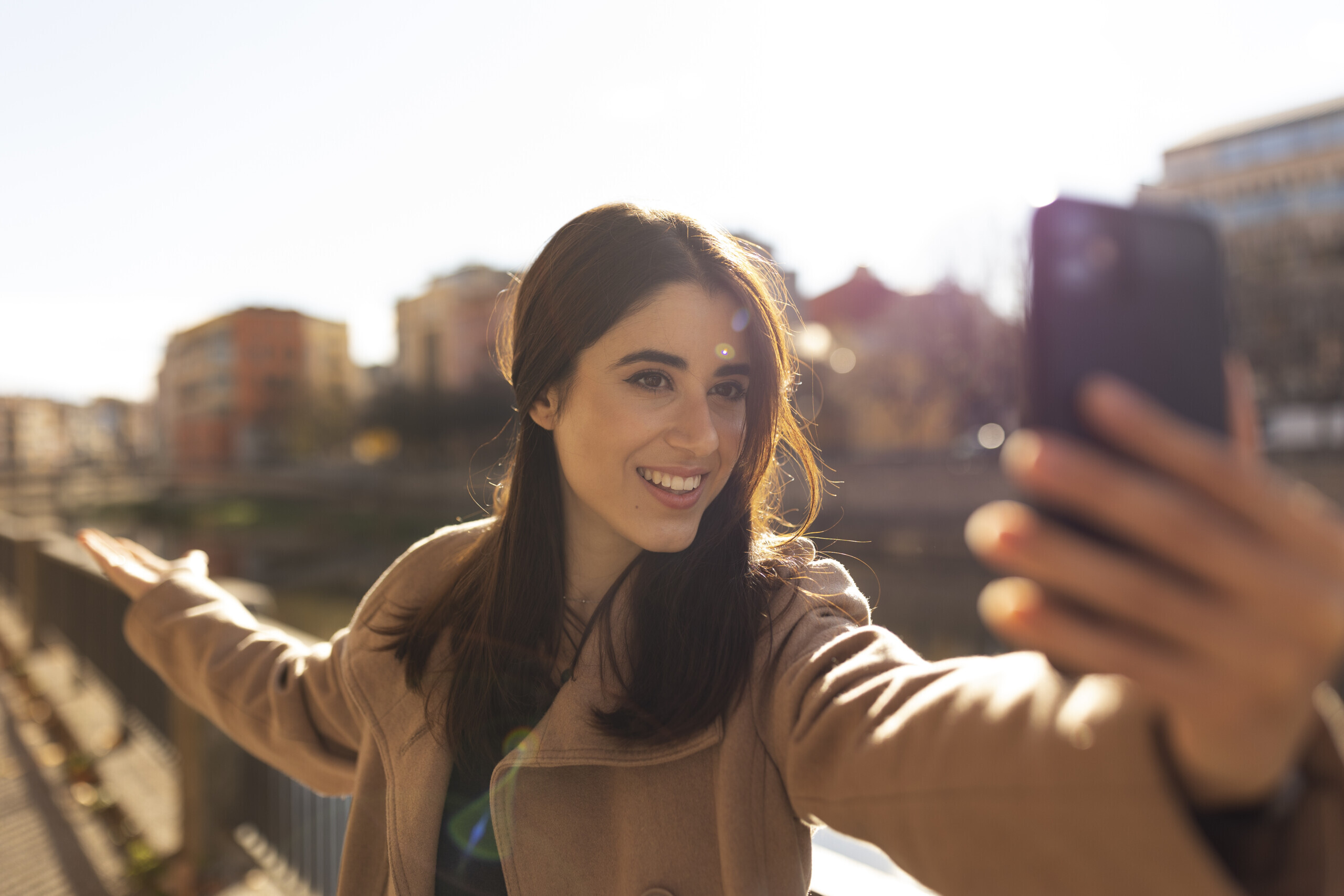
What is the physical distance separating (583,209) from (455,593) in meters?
0.83

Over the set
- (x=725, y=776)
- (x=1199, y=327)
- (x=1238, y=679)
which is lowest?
(x=725, y=776)

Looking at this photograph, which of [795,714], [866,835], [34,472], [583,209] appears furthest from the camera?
[34,472]

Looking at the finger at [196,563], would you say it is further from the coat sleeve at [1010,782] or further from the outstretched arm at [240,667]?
the coat sleeve at [1010,782]

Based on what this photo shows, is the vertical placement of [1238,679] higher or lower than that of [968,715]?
higher

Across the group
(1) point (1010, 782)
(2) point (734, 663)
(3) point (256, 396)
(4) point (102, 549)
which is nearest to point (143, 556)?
(4) point (102, 549)

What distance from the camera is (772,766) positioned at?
114 cm

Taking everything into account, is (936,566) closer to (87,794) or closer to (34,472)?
(87,794)

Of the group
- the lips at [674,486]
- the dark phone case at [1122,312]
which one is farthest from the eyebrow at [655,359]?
the dark phone case at [1122,312]

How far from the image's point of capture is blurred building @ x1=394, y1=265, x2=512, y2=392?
37656 millimetres

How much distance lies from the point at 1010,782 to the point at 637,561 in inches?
34.8

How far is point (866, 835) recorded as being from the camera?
2.87 feet

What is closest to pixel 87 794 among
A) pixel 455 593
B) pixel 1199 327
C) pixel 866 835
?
pixel 455 593

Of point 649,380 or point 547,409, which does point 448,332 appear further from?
point 649,380

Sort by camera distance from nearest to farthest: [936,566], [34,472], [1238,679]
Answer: [1238,679], [936,566], [34,472]
